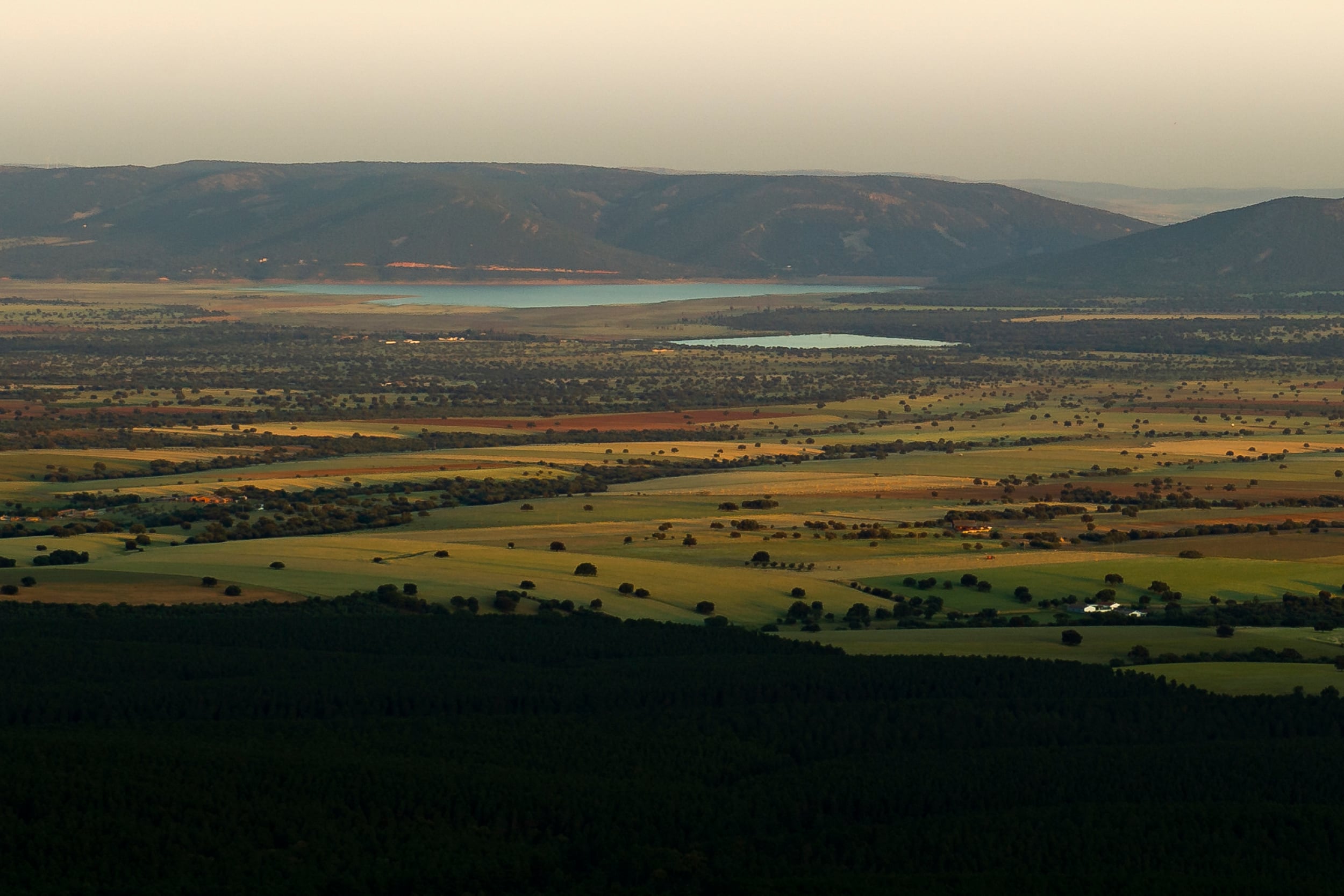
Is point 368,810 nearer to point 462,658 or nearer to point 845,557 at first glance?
point 462,658

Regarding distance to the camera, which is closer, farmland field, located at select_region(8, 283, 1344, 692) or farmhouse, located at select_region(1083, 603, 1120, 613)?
farmland field, located at select_region(8, 283, 1344, 692)

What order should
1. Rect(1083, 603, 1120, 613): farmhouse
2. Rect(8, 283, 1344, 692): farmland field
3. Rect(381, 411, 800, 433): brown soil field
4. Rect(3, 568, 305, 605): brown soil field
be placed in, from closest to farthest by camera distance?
1. Rect(3, 568, 305, 605): brown soil field
2. Rect(8, 283, 1344, 692): farmland field
3. Rect(1083, 603, 1120, 613): farmhouse
4. Rect(381, 411, 800, 433): brown soil field

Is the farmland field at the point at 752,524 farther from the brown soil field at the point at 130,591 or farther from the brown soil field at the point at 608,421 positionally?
the brown soil field at the point at 608,421

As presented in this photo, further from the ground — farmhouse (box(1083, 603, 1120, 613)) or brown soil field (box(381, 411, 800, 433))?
farmhouse (box(1083, 603, 1120, 613))

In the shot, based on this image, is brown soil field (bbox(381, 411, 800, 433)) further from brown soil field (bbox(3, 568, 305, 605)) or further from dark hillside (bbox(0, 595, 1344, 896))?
dark hillside (bbox(0, 595, 1344, 896))

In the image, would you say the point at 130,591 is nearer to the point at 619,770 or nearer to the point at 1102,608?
the point at 619,770

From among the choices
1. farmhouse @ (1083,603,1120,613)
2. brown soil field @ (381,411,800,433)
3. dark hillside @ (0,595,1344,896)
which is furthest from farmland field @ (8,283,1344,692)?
dark hillside @ (0,595,1344,896)

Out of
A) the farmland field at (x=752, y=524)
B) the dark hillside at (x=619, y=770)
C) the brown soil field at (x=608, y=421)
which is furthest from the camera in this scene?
the brown soil field at (x=608, y=421)

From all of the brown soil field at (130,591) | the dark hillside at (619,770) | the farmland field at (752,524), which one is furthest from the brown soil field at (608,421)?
the dark hillside at (619,770)

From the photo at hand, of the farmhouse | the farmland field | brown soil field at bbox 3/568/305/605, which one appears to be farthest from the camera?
the farmhouse

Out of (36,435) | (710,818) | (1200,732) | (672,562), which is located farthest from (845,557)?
(36,435)

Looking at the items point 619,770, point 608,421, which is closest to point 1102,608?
point 619,770
